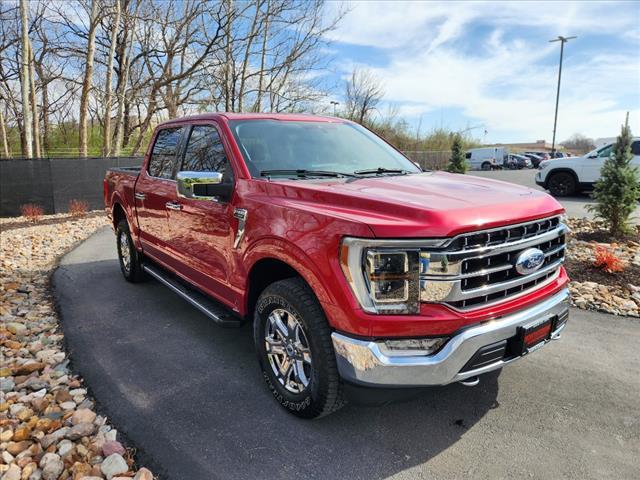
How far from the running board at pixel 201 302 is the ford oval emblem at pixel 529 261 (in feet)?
6.35

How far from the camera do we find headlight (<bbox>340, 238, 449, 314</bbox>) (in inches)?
85.5

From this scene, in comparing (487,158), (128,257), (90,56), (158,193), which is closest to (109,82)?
(90,56)

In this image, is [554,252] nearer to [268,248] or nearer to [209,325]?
[268,248]

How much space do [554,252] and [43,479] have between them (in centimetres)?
315

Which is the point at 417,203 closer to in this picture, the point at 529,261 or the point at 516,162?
the point at 529,261

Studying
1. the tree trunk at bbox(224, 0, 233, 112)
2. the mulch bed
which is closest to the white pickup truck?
the mulch bed

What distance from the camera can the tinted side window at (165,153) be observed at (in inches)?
171

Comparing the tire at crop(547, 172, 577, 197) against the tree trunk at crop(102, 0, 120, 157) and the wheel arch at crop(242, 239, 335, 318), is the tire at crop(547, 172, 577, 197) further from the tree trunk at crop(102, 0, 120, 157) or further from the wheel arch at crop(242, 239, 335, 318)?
the tree trunk at crop(102, 0, 120, 157)

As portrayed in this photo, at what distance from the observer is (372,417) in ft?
9.29

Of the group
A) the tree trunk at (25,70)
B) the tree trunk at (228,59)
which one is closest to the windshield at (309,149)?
the tree trunk at (25,70)

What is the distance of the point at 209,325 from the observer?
4.33m

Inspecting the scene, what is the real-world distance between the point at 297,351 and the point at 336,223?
2.88 ft

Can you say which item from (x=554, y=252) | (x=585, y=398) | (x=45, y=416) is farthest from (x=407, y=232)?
(x=45, y=416)

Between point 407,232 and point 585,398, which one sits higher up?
point 407,232
